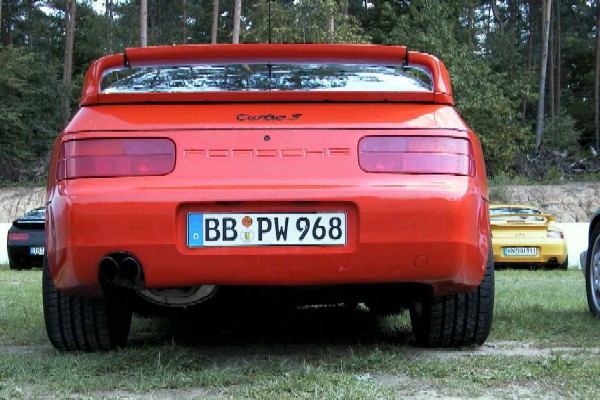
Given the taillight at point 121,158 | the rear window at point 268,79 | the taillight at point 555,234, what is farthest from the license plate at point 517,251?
the taillight at point 121,158

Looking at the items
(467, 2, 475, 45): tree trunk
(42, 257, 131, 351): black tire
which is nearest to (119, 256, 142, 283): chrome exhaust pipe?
(42, 257, 131, 351): black tire

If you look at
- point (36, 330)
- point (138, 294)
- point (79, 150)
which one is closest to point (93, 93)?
point (79, 150)

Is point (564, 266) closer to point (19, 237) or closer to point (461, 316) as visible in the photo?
point (19, 237)

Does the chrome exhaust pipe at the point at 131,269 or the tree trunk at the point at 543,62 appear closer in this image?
the chrome exhaust pipe at the point at 131,269

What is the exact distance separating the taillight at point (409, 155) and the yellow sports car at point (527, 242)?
1070 cm

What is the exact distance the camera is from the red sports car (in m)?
3.24

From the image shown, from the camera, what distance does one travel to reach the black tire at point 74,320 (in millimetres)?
3887

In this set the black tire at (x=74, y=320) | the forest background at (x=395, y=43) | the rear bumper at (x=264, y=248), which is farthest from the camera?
the forest background at (x=395, y=43)

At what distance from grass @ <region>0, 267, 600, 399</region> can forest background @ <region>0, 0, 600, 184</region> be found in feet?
72.9

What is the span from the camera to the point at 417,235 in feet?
10.7

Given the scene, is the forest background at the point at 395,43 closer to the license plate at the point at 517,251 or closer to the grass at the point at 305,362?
the license plate at the point at 517,251

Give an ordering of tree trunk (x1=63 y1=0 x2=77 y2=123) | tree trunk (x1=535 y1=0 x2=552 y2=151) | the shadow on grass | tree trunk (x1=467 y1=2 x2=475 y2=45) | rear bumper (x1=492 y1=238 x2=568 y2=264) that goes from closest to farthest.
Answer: the shadow on grass < rear bumper (x1=492 y1=238 x2=568 y2=264) < tree trunk (x1=63 y1=0 x2=77 y2=123) < tree trunk (x1=535 y1=0 x2=552 y2=151) < tree trunk (x1=467 y1=2 x2=475 y2=45)

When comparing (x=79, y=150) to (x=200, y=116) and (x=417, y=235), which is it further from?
(x=417, y=235)

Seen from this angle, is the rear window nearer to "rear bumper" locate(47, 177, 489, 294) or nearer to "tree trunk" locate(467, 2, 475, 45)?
"rear bumper" locate(47, 177, 489, 294)
